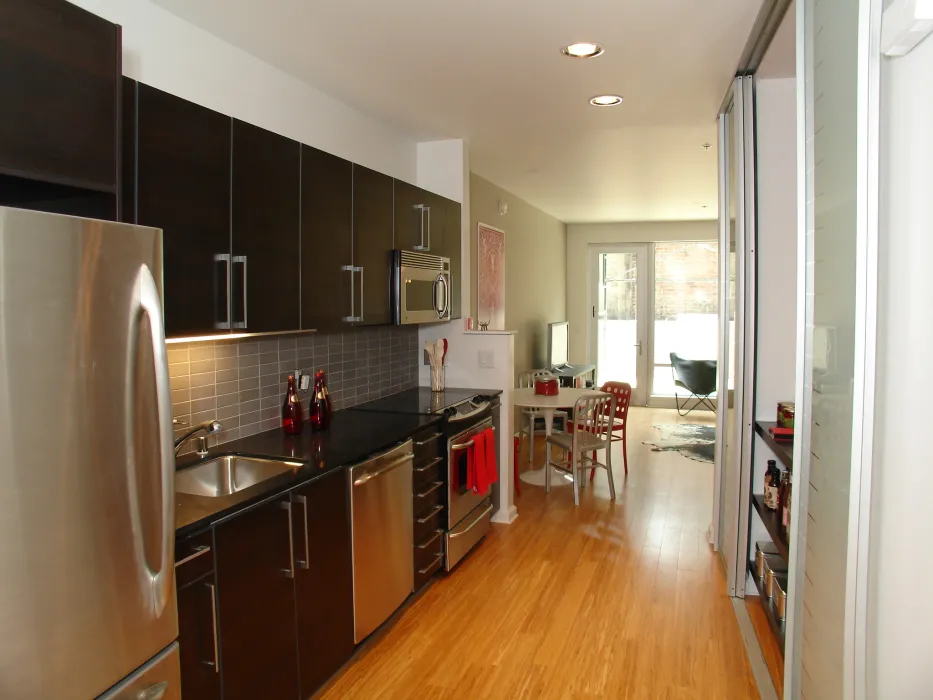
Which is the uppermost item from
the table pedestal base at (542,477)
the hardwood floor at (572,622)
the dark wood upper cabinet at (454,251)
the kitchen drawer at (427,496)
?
the dark wood upper cabinet at (454,251)

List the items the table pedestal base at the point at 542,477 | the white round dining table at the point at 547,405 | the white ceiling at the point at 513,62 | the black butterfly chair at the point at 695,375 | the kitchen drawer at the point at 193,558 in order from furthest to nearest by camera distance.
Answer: the black butterfly chair at the point at 695,375
the table pedestal base at the point at 542,477
the white round dining table at the point at 547,405
the white ceiling at the point at 513,62
the kitchen drawer at the point at 193,558

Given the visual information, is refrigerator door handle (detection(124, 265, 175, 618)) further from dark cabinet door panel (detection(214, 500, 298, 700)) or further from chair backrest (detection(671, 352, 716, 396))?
chair backrest (detection(671, 352, 716, 396))

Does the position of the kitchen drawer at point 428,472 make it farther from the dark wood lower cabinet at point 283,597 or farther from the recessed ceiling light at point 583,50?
the recessed ceiling light at point 583,50

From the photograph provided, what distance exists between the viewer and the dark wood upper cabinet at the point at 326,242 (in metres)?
2.79

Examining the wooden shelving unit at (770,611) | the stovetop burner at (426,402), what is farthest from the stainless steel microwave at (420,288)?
the wooden shelving unit at (770,611)

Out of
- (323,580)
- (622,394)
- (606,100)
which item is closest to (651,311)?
(622,394)

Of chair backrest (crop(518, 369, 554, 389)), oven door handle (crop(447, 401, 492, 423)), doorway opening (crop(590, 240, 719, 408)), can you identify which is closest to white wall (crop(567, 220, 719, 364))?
doorway opening (crop(590, 240, 719, 408))

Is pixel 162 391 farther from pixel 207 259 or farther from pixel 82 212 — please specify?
pixel 207 259

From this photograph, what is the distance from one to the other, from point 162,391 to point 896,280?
1.56m

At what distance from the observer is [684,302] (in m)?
9.22

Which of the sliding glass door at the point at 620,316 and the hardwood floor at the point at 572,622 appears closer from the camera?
the hardwood floor at the point at 572,622

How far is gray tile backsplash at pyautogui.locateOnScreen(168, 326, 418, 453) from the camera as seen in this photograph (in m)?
2.59

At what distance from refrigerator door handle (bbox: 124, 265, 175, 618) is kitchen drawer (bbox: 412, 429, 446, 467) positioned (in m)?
1.61

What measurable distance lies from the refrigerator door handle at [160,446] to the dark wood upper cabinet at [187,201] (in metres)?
0.56
